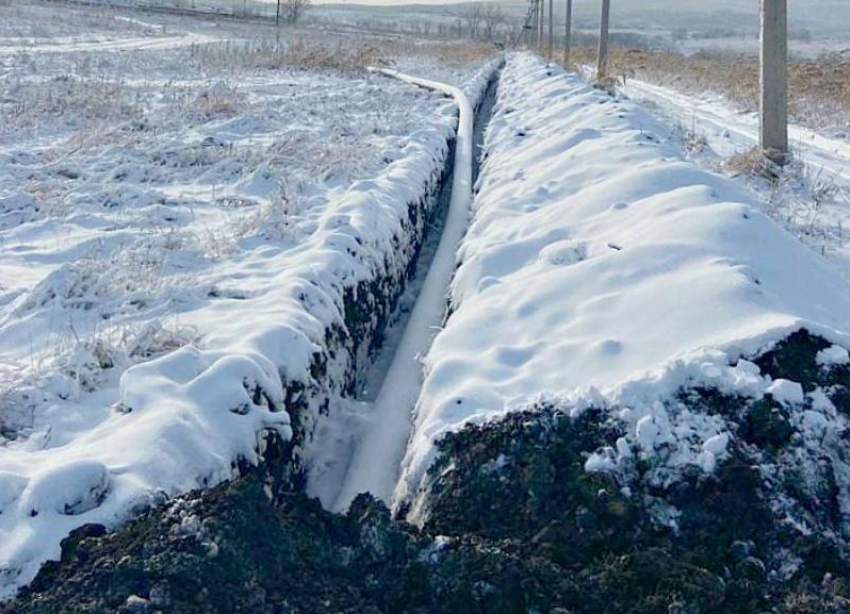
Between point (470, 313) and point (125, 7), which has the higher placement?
point (125, 7)

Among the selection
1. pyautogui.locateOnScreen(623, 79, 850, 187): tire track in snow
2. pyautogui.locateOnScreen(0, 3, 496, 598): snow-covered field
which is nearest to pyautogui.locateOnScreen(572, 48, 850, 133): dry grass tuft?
pyautogui.locateOnScreen(623, 79, 850, 187): tire track in snow

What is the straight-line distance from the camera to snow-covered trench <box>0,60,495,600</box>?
271 centimetres

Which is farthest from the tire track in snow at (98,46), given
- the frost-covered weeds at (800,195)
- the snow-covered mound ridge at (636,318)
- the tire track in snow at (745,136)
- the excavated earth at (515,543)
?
the excavated earth at (515,543)

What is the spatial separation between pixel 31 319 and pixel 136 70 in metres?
16.2

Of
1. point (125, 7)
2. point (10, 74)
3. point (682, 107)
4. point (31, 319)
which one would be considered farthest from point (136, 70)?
point (125, 7)

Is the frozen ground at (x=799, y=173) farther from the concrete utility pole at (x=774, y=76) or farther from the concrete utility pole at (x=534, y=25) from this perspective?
the concrete utility pole at (x=534, y=25)

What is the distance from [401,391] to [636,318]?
5.31ft

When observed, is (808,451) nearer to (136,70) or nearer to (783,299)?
(783,299)

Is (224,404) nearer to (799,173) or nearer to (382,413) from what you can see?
(382,413)

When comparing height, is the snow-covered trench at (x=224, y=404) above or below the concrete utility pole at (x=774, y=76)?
below

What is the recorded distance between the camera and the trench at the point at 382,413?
396 centimetres

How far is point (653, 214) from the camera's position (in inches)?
207

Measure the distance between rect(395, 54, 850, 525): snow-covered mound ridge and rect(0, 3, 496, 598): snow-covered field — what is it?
0.85 metres

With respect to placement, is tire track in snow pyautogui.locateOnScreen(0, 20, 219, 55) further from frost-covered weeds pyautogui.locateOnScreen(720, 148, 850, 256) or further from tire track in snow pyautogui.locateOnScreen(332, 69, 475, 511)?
frost-covered weeds pyautogui.locateOnScreen(720, 148, 850, 256)
